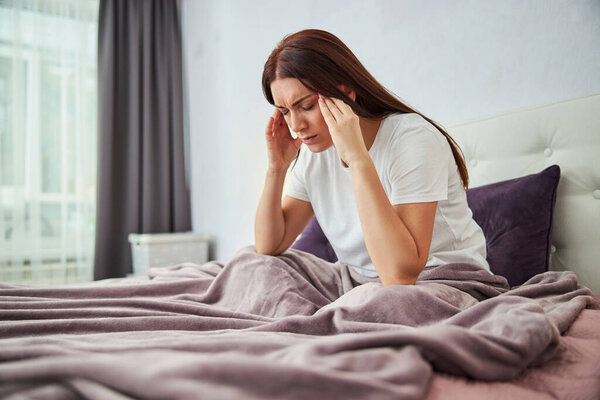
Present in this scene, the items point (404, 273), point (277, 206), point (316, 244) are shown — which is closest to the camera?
point (404, 273)

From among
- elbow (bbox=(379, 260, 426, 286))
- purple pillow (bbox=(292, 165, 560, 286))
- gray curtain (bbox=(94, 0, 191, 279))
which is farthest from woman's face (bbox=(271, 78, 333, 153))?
gray curtain (bbox=(94, 0, 191, 279))

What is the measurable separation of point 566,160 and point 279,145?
888 millimetres

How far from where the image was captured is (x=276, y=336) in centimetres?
70

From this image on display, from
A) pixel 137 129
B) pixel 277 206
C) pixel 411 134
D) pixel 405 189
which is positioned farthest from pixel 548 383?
pixel 137 129

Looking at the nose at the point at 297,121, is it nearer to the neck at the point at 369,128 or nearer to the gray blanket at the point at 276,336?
the neck at the point at 369,128

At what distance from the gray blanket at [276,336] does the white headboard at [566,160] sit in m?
0.32

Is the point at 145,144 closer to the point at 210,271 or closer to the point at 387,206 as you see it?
the point at 210,271

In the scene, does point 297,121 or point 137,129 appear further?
point 137,129

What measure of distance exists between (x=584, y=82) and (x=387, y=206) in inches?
35.4

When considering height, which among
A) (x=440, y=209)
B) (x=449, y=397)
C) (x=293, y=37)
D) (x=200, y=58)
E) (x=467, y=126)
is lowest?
(x=449, y=397)

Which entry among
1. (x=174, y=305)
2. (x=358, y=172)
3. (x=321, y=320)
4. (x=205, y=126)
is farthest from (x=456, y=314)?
(x=205, y=126)

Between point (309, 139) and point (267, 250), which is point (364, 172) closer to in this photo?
point (309, 139)

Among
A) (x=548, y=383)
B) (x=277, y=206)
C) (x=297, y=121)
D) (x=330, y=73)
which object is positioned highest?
(x=330, y=73)

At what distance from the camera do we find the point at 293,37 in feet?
3.94
